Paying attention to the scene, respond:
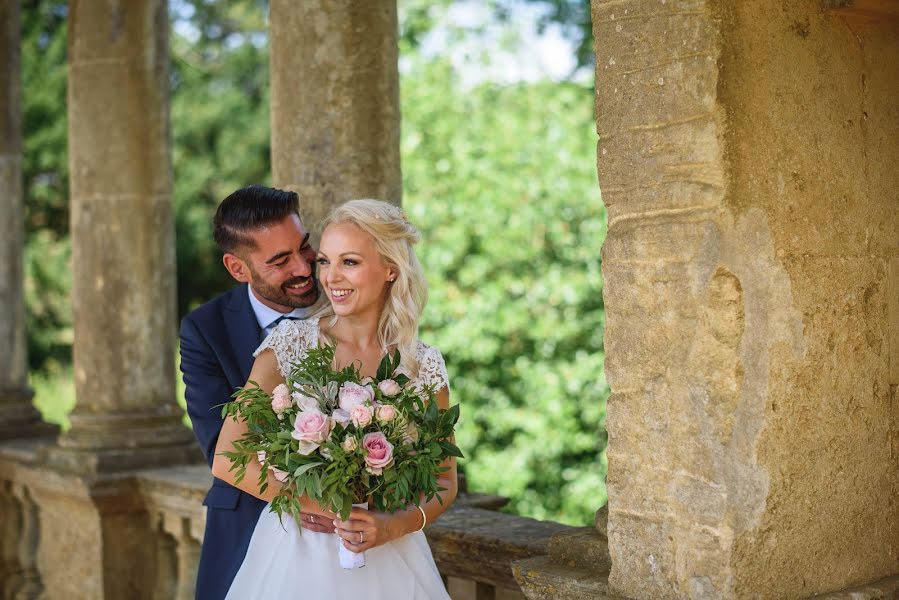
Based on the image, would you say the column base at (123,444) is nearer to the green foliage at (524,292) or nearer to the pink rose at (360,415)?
the pink rose at (360,415)

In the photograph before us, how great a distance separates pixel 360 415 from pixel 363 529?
41 centimetres

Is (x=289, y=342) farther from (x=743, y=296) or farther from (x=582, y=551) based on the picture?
(x=743, y=296)

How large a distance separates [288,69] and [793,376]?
9.33 feet

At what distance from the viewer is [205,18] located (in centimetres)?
2541

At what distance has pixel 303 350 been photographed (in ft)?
12.0

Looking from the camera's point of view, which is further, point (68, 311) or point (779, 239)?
point (68, 311)

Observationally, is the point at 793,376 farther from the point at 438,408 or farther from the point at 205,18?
the point at 205,18

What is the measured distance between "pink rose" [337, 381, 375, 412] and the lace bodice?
0.32m

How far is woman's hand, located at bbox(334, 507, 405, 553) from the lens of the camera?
340 centimetres

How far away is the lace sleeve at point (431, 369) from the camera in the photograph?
3691 millimetres

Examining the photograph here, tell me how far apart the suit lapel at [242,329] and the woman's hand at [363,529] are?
2.40 ft

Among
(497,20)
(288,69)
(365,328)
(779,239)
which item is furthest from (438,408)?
(497,20)

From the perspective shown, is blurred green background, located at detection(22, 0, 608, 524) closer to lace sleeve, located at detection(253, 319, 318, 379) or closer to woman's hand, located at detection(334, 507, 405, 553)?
lace sleeve, located at detection(253, 319, 318, 379)

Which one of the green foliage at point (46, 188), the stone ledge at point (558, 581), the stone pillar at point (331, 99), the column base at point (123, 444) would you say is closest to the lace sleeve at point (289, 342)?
the stone ledge at point (558, 581)
